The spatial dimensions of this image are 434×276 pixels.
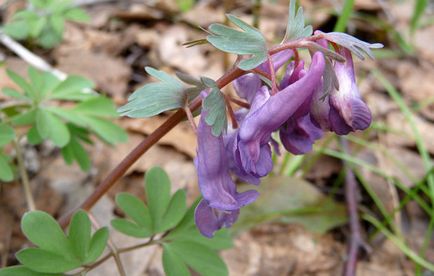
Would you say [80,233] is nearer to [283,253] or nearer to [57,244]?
[57,244]

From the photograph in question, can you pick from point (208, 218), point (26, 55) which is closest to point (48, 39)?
point (26, 55)

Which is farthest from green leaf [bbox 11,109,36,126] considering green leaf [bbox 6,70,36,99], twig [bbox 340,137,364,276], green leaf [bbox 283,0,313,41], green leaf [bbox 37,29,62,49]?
green leaf [bbox 37,29,62,49]

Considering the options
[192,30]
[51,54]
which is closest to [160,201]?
[51,54]

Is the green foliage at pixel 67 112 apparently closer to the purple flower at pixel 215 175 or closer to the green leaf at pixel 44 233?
the green leaf at pixel 44 233

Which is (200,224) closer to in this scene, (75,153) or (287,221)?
(75,153)

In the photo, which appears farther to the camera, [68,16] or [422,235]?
[68,16]

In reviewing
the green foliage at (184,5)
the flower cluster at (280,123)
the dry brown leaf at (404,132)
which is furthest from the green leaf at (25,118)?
the green foliage at (184,5)
